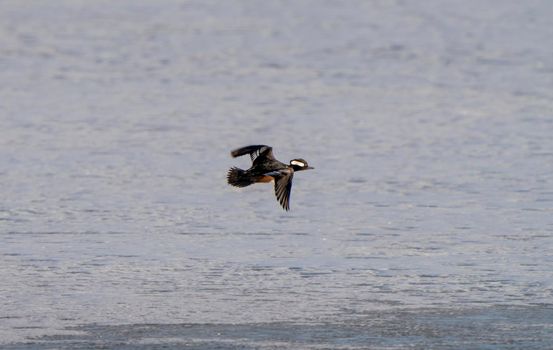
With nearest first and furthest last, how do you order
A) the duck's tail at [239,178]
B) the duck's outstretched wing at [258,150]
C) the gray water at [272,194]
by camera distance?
the gray water at [272,194], the duck's outstretched wing at [258,150], the duck's tail at [239,178]

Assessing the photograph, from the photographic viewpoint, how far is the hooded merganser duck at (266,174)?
7770 millimetres

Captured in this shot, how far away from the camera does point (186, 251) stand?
8055 millimetres

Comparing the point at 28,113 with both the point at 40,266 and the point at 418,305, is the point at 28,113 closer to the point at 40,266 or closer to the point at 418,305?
the point at 40,266

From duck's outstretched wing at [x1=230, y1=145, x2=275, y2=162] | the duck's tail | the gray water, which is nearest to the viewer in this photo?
the gray water

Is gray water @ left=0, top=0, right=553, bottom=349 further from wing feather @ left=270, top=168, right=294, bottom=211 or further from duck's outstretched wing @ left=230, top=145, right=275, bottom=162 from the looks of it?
duck's outstretched wing @ left=230, top=145, right=275, bottom=162

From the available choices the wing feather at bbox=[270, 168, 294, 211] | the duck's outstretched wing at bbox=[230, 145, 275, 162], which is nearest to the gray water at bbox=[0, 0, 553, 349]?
the wing feather at bbox=[270, 168, 294, 211]

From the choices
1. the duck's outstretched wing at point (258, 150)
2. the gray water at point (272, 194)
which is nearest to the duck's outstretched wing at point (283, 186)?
the duck's outstretched wing at point (258, 150)

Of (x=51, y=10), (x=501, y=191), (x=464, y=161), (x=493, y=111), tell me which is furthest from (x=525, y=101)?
(x=51, y=10)

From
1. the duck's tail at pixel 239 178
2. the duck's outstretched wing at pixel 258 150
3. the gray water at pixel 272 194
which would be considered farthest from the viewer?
the duck's tail at pixel 239 178

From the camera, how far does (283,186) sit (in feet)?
25.5

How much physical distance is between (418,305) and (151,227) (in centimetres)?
250

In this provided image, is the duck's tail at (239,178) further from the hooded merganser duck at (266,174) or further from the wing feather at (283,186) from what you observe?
the wing feather at (283,186)

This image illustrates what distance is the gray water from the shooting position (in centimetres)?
658

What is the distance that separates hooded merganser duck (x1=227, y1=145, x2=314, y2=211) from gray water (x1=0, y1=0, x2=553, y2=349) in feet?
1.42
